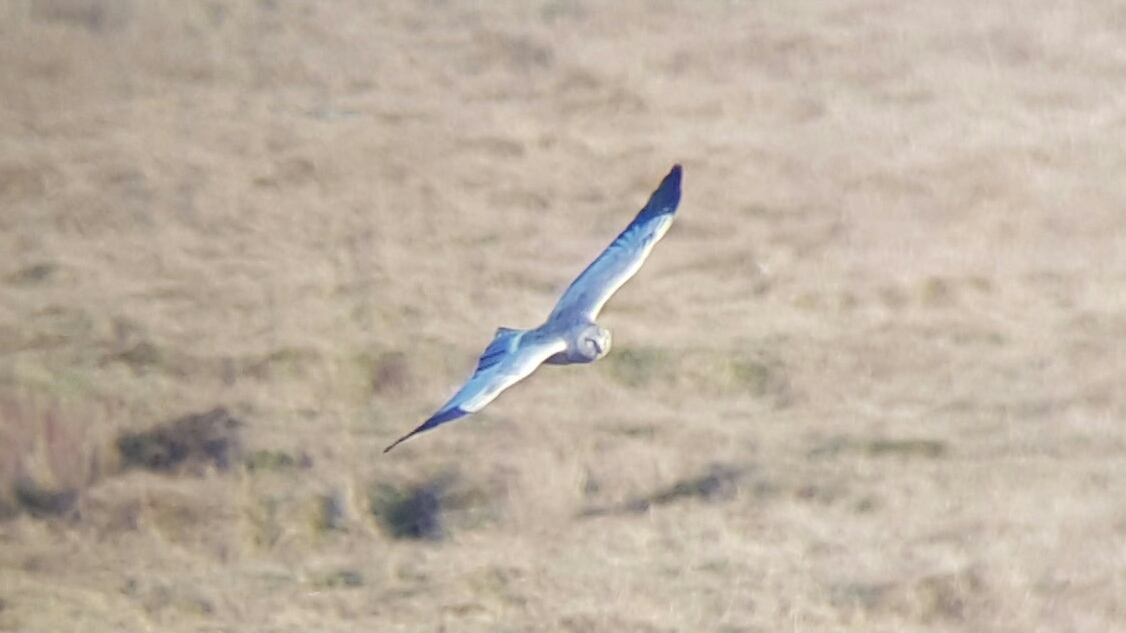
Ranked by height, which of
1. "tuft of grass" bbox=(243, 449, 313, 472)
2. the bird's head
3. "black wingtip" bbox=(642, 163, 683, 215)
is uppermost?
"black wingtip" bbox=(642, 163, 683, 215)

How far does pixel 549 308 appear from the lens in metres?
3.29

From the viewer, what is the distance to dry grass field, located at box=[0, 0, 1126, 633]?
10.2ft

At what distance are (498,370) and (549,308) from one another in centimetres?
108

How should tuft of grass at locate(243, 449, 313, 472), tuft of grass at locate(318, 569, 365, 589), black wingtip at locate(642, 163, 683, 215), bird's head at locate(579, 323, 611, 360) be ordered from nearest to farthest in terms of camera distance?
bird's head at locate(579, 323, 611, 360), black wingtip at locate(642, 163, 683, 215), tuft of grass at locate(318, 569, 365, 589), tuft of grass at locate(243, 449, 313, 472)

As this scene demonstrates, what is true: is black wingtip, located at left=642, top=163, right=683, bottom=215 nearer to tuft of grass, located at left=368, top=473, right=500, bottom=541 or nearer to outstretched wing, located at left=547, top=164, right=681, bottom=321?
outstretched wing, located at left=547, top=164, right=681, bottom=321

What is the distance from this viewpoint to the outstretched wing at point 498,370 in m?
2.07

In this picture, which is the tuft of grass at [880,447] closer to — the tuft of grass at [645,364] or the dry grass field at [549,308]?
the dry grass field at [549,308]

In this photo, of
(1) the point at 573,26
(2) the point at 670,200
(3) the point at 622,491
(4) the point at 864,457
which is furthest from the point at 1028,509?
(1) the point at 573,26

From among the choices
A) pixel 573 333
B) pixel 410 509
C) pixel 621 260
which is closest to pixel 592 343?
pixel 573 333

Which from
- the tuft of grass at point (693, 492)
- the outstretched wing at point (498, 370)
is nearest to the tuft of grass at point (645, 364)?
the tuft of grass at point (693, 492)

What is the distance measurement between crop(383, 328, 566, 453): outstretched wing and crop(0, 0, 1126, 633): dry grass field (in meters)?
0.90

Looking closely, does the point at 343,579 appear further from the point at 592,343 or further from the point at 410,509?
the point at 592,343

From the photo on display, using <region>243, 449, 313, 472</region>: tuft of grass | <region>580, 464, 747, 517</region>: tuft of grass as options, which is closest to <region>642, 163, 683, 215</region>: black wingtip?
<region>580, 464, 747, 517</region>: tuft of grass

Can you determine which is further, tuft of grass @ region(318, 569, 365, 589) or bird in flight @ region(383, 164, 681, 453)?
tuft of grass @ region(318, 569, 365, 589)
